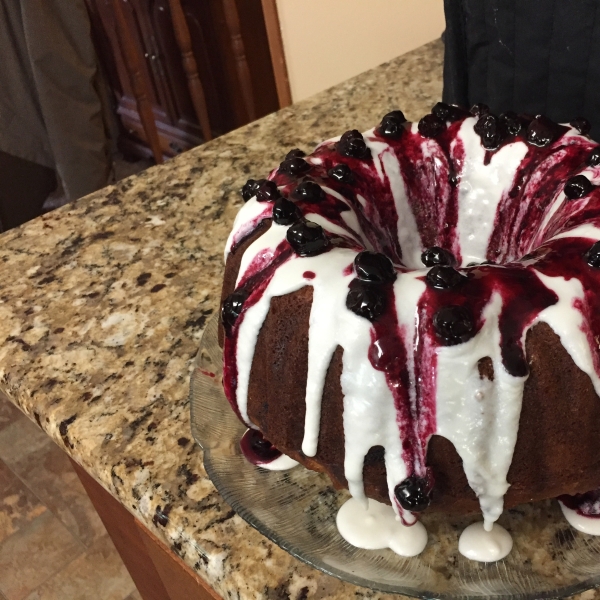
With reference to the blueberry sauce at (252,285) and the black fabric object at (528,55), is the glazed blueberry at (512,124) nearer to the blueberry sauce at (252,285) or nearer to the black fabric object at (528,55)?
the black fabric object at (528,55)

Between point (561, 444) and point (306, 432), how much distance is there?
236 millimetres

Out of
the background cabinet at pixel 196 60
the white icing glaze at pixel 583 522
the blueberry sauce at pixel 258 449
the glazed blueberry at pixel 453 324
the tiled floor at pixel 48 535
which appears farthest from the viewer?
the background cabinet at pixel 196 60

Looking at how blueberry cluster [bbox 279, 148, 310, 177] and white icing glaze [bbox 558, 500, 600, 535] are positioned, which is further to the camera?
blueberry cluster [bbox 279, 148, 310, 177]

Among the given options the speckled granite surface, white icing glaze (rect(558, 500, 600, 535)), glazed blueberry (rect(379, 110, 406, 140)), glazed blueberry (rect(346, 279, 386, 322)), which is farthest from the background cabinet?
white icing glaze (rect(558, 500, 600, 535))

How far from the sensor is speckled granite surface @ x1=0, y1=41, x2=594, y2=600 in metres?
0.69

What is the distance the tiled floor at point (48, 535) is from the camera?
1703mm

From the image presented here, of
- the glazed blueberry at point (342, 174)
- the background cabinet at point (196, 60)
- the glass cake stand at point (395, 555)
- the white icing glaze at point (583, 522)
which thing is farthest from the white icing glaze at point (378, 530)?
the background cabinet at point (196, 60)

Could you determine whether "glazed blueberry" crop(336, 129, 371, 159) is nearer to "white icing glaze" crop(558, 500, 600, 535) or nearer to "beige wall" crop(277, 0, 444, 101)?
"white icing glaze" crop(558, 500, 600, 535)

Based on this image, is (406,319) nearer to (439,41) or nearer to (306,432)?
(306,432)

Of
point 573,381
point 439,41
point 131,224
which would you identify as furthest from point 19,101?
point 573,381

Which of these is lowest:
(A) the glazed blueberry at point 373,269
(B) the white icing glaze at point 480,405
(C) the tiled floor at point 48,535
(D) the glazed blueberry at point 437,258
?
(C) the tiled floor at point 48,535

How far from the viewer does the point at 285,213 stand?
0.66 meters

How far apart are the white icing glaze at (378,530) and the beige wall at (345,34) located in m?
1.39

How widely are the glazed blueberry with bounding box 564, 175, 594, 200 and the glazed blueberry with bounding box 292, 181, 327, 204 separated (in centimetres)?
26
